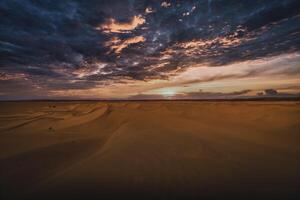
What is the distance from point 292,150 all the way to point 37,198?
745 cm

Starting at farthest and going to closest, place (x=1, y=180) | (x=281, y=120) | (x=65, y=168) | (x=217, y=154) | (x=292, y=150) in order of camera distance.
→ 1. (x=281, y=120)
2. (x=292, y=150)
3. (x=217, y=154)
4. (x=65, y=168)
5. (x=1, y=180)

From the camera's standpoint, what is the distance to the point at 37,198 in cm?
316

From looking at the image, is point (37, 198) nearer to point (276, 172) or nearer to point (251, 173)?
point (251, 173)

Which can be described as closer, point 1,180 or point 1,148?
point 1,180

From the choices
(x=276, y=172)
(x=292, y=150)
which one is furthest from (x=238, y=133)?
(x=276, y=172)

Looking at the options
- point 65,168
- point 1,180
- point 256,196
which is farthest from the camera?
point 65,168

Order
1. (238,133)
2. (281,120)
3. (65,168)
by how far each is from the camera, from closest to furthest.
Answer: (65,168) → (238,133) → (281,120)

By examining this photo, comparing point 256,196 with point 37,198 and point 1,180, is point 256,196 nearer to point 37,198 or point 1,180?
point 37,198

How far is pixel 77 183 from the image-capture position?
3.56 meters

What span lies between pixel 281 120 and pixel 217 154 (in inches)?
299

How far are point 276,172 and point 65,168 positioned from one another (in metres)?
5.27

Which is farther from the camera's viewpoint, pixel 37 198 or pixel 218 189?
pixel 218 189

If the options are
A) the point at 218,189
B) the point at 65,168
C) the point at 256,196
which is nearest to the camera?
the point at 256,196

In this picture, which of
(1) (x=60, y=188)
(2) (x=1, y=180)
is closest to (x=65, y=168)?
(1) (x=60, y=188)
